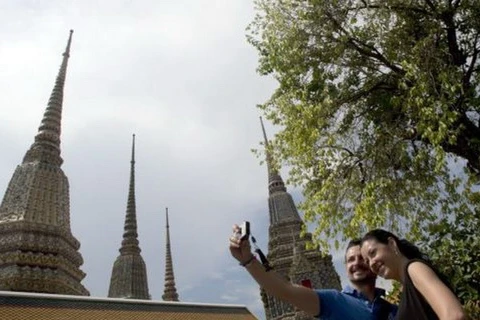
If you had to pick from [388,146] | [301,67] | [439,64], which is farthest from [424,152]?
[301,67]

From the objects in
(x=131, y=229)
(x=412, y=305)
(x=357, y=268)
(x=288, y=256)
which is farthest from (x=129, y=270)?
(x=412, y=305)

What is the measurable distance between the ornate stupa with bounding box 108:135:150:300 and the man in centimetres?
2917

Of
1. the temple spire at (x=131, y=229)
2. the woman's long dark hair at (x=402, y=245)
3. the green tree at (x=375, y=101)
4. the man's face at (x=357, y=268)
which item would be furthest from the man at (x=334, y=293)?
the temple spire at (x=131, y=229)

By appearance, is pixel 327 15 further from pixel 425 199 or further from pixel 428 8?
pixel 425 199

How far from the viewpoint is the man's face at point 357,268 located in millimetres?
2814

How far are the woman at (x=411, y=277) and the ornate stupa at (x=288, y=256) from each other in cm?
2828

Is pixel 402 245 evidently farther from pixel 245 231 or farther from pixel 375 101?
pixel 375 101

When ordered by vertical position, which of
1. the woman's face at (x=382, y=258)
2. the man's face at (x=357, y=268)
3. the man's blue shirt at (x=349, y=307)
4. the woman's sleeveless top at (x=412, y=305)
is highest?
the man's face at (x=357, y=268)

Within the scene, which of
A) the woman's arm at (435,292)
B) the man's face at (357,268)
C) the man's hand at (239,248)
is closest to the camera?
the woman's arm at (435,292)

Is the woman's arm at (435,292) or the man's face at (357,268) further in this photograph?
the man's face at (357,268)

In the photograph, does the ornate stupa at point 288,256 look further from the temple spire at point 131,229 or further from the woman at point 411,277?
the woman at point 411,277

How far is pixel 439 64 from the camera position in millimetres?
8094

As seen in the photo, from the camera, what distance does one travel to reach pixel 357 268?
2.83 meters

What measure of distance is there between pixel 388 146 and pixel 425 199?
1.31m
